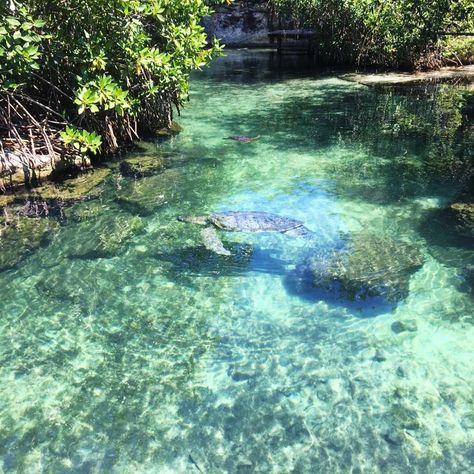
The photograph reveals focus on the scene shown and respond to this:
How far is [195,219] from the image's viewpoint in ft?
22.0

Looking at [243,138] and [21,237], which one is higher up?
[21,237]

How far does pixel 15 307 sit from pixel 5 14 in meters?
4.42

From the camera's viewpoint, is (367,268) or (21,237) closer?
(367,268)

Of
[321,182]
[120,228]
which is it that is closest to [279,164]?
[321,182]

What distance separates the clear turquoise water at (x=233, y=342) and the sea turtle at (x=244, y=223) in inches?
5.3

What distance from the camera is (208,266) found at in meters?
5.64

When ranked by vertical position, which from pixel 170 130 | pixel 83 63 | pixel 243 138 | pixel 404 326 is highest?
pixel 83 63

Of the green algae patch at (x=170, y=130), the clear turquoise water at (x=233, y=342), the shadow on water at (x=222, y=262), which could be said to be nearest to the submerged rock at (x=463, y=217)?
the clear turquoise water at (x=233, y=342)

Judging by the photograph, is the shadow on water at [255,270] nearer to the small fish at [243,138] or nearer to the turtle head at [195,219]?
the turtle head at [195,219]

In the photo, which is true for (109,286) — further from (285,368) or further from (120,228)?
(285,368)

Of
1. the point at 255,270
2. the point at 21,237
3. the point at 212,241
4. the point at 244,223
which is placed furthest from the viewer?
the point at 244,223

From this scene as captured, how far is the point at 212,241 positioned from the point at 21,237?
2.67 meters

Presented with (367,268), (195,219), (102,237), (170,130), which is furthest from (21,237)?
(170,130)

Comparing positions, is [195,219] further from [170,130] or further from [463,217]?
[170,130]
